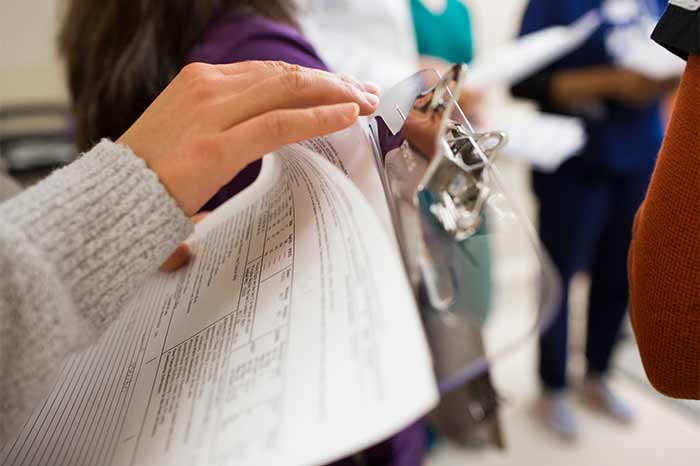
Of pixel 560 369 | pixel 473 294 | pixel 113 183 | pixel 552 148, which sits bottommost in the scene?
pixel 560 369

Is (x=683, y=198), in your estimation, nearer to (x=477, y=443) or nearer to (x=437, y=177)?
(x=437, y=177)

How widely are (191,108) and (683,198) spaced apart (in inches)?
11.1

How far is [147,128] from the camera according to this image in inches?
11.3

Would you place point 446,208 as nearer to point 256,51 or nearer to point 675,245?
point 675,245

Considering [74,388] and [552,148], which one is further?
[552,148]

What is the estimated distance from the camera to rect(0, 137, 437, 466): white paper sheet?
201 millimetres

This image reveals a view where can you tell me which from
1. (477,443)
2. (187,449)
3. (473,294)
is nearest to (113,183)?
(187,449)

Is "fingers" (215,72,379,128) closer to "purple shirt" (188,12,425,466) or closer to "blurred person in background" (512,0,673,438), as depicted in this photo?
"purple shirt" (188,12,425,466)

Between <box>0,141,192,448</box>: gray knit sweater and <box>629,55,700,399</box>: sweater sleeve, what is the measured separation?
279 millimetres

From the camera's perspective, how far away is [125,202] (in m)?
0.26

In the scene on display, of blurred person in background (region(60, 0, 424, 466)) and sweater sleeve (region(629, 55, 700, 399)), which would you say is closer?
sweater sleeve (region(629, 55, 700, 399))

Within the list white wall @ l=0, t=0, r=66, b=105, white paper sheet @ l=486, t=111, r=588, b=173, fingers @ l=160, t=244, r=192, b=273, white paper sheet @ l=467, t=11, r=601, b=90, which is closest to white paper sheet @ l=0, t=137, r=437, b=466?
fingers @ l=160, t=244, r=192, b=273

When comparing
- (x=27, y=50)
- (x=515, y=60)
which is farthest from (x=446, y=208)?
(x=27, y=50)

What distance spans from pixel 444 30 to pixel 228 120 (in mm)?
1092
